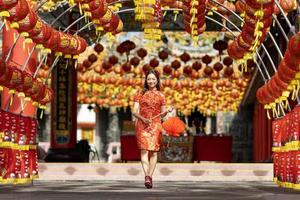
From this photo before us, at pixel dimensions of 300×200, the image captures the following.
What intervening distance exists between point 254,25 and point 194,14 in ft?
3.44

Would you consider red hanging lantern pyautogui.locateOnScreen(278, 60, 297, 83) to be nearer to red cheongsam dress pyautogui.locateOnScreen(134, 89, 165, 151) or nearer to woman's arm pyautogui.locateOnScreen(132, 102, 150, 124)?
red cheongsam dress pyautogui.locateOnScreen(134, 89, 165, 151)

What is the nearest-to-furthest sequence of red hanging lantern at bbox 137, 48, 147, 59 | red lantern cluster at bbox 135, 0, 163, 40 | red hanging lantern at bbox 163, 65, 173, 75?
red lantern cluster at bbox 135, 0, 163, 40 < red hanging lantern at bbox 137, 48, 147, 59 < red hanging lantern at bbox 163, 65, 173, 75

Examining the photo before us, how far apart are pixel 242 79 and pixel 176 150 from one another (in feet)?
20.6

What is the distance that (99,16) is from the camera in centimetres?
1152

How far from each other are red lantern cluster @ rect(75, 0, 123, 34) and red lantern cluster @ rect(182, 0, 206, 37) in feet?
3.64

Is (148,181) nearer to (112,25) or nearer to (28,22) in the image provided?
(112,25)

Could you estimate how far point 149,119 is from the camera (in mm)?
11516

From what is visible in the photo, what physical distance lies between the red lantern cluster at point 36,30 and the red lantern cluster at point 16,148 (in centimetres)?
130

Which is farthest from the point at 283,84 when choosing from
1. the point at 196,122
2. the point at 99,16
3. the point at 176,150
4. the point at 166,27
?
the point at 196,122

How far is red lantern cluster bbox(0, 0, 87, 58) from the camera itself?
9594 millimetres

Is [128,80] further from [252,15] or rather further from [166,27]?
[252,15]

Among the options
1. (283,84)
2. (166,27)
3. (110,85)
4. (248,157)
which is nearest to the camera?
(283,84)

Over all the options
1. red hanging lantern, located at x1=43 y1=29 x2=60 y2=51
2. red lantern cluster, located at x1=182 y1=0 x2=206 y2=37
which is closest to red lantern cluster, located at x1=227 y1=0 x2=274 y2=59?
red lantern cluster, located at x1=182 y1=0 x2=206 y2=37

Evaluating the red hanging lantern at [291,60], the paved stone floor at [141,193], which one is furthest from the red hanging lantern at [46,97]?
the red hanging lantern at [291,60]
